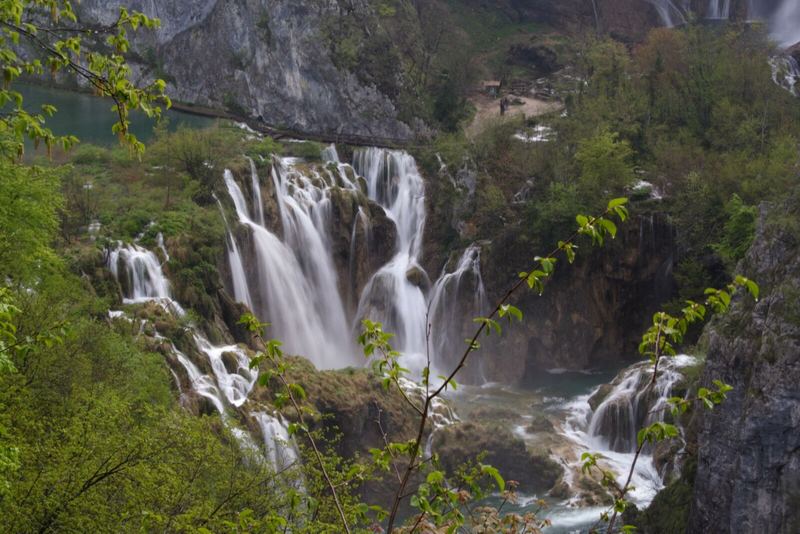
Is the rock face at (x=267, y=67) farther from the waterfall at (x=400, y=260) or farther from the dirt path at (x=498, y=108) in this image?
the waterfall at (x=400, y=260)

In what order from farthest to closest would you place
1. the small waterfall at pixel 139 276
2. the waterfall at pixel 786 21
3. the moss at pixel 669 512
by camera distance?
the waterfall at pixel 786 21 → the small waterfall at pixel 139 276 → the moss at pixel 669 512

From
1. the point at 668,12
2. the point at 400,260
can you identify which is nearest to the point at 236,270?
the point at 400,260

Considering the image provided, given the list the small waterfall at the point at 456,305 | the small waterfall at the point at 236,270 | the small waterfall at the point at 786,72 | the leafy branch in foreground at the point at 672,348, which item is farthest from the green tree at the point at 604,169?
the leafy branch in foreground at the point at 672,348

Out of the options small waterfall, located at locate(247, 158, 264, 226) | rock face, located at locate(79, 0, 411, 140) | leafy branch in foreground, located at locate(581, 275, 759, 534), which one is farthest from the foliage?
rock face, located at locate(79, 0, 411, 140)

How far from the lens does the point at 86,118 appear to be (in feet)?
164

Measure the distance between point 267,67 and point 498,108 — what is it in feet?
55.3

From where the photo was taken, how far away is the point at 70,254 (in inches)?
962

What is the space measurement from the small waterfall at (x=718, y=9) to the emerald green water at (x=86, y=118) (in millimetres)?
46786

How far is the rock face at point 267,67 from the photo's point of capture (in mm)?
51688

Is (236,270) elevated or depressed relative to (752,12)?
depressed

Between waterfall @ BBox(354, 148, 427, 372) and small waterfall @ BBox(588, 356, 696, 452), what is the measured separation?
9.18 m

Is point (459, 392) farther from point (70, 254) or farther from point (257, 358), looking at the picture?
point (257, 358)

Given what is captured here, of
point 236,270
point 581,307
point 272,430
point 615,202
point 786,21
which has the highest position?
point 786,21

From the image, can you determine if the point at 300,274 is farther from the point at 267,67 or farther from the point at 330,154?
the point at 267,67
